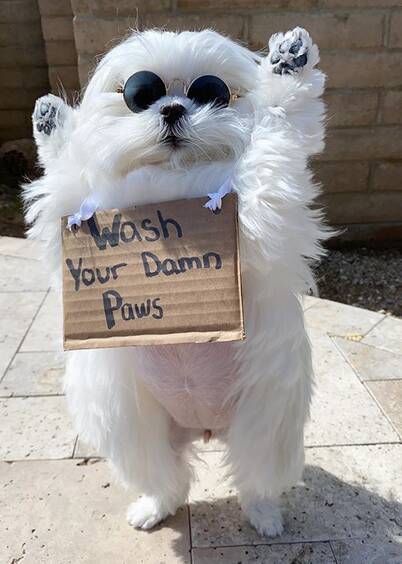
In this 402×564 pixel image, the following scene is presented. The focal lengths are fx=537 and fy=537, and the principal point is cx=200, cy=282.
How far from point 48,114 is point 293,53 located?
672 millimetres

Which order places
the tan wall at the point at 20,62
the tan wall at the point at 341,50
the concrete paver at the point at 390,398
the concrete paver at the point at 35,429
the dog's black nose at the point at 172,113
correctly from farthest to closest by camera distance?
the tan wall at the point at 20,62
the tan wall at the point at 341,50
the concrete paver at the point at 390,398
the concrete paver at the point at 35,429
the dog's black nose at the point at 172,113

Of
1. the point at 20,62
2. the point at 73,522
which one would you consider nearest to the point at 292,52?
the point at 73,522

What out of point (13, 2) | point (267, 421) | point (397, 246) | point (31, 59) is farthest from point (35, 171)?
point (267, 421)

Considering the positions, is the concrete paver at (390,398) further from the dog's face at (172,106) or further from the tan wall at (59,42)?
the tan wall at (59,42)

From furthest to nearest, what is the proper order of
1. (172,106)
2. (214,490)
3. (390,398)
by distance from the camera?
(390,398)
(214,490)
(172,106)

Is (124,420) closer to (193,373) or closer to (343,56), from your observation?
(193,373)

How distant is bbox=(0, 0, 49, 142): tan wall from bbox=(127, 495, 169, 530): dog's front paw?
589cm

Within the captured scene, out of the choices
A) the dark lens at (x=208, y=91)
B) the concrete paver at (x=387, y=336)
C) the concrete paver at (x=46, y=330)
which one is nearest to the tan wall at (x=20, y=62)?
the concrete paver at (x=46, y=330)

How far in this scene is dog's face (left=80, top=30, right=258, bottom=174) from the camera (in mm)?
1278

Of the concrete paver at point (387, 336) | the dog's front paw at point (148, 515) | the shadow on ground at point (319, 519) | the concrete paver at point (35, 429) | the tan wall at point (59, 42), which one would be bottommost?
the concrete paver at point (387, 336)

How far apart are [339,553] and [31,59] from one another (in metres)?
6.34

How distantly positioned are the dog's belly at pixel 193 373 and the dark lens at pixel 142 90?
65cm

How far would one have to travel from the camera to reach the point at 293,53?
1291 millimetres

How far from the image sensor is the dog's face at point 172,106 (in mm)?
1278
